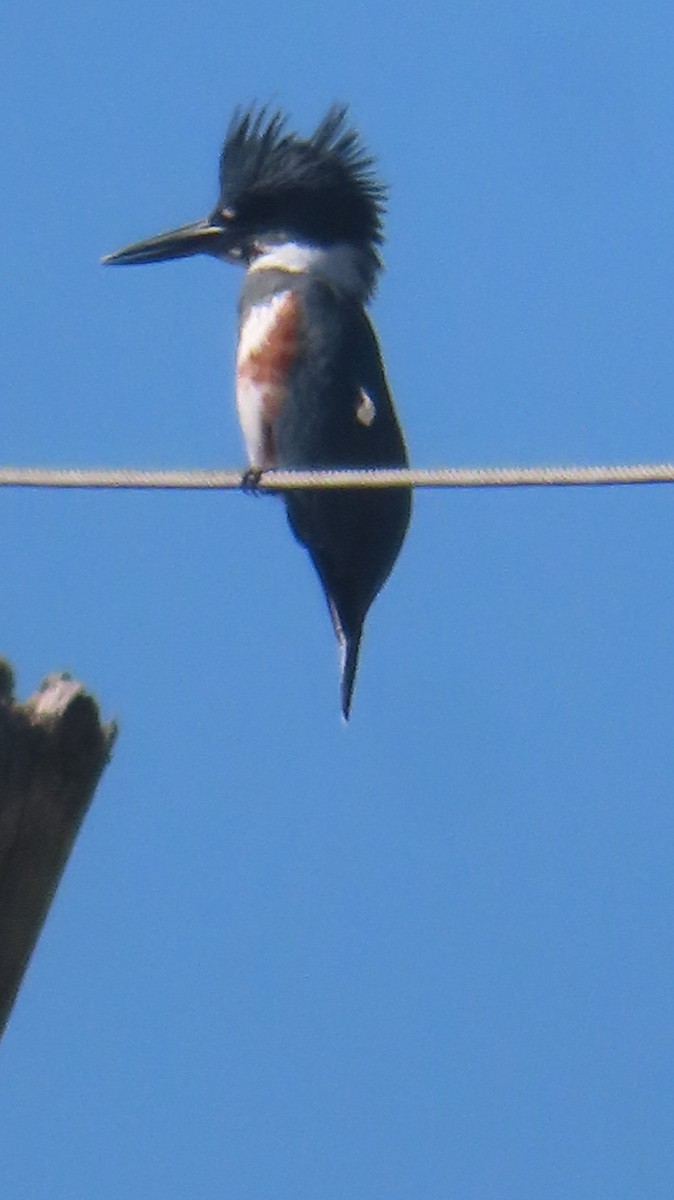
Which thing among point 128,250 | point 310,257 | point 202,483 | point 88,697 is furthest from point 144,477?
point 128,250

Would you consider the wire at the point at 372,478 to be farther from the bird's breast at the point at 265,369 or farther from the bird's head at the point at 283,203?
the bird's head at the point at 283,203

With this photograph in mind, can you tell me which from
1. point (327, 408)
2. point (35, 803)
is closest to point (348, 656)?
point (327, 408)

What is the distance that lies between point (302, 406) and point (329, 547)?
326mm

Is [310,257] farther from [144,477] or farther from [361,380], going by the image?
[144,477]

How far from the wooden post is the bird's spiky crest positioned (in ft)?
10.9

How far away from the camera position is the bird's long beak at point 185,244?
18.6 feet

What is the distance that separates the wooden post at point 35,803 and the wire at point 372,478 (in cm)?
74

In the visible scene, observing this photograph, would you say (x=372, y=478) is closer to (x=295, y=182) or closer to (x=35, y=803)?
(x=35, y=803)

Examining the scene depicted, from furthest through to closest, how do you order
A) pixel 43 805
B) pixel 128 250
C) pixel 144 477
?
1. pixel 128 250
2. pixel 144 477
3. pixel 43 805

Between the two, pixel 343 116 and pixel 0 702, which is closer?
pixel 0 702

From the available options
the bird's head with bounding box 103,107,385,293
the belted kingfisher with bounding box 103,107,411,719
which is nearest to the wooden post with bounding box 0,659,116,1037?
the belted kingfisher with bounding box 103,107,411,719

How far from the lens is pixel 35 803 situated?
7.91ft

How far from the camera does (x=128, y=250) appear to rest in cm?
584

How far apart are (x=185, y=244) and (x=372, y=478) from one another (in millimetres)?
2753
